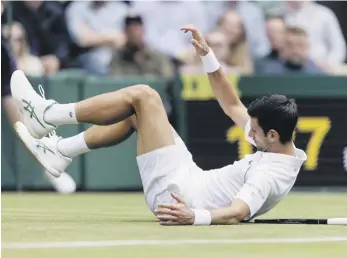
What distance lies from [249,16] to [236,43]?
2.70ft

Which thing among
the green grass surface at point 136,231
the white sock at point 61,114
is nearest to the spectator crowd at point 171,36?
the green grass surface at point 136,231

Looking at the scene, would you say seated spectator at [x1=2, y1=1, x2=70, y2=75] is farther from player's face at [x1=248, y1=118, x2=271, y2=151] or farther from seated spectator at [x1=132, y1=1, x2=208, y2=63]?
player's face at [x1=248, y1=118, x2=271, y2=151]

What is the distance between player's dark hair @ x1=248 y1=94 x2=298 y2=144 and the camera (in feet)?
22.4

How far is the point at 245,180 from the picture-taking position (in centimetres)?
692

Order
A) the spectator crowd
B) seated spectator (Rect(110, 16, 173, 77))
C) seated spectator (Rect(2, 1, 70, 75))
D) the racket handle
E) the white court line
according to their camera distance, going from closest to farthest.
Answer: the white court line < the racket handle < seated spectator (Rect(110, 16, 173, 77)) < the spectator crowd < seated spectator (Rect(2, 1, 70, 75))

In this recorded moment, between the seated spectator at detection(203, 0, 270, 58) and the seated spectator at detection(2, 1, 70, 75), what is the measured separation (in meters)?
2.11

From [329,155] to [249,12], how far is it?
2826 mm

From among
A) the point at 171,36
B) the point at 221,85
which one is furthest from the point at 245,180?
the point at 171,36

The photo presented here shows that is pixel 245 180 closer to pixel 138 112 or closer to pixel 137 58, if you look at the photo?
pixel 138 112

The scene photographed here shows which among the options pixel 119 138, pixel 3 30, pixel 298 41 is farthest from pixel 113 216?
pixel 298 41

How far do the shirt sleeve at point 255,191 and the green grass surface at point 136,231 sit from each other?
0.54 ft

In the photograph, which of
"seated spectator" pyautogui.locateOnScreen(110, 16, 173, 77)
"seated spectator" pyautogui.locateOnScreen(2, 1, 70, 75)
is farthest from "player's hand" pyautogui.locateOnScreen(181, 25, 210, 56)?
"seated spectator" pyautogui.locateOnScreen(2, 1, 70, 75)

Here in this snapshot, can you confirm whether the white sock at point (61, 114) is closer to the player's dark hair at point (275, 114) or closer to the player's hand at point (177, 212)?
the player's hand at point (177, 212)

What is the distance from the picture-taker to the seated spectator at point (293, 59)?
549 inches
